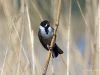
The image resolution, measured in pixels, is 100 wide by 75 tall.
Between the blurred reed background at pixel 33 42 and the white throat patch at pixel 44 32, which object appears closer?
the blurred reed background at pixel 33 42

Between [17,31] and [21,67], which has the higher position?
[17,31]

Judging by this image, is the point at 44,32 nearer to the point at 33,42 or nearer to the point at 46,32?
the point at 46,32

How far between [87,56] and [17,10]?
0.56 m

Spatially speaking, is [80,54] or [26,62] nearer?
[26,62]

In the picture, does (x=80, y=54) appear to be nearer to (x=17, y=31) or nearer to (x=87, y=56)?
(x=87, y=56)

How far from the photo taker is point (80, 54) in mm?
2877

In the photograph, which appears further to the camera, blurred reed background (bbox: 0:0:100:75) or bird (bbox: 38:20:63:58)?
bird (bbox: 38:20:63:58)

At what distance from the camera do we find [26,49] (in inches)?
113

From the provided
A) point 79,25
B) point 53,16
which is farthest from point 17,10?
point 79,25

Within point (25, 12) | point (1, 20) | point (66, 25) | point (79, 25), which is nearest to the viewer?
point (25, 12)

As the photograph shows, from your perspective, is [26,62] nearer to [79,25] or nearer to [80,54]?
[80,54]

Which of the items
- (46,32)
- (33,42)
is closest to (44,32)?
(46,32)

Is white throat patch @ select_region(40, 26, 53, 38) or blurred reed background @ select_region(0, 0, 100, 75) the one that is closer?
blurred reed background @ select_region(0, 0, 100, 75)

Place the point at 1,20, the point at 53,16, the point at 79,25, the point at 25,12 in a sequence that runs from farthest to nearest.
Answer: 1. the point at 79,25
2. the point at 1,20
3. the point at 53,16
4. the point at 25,12
